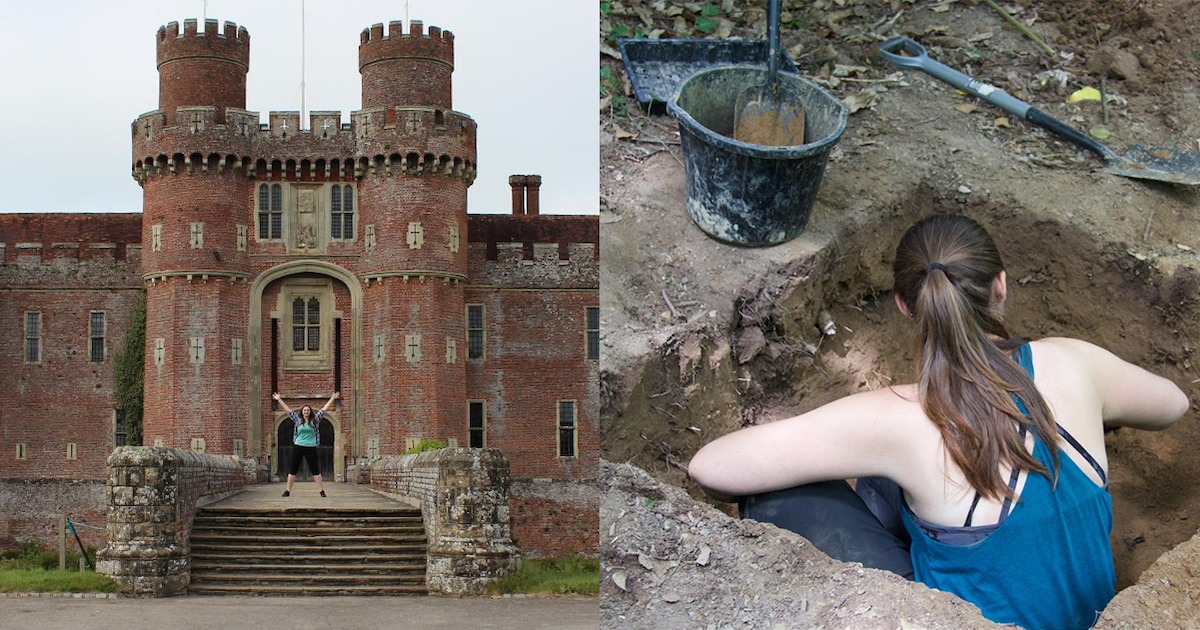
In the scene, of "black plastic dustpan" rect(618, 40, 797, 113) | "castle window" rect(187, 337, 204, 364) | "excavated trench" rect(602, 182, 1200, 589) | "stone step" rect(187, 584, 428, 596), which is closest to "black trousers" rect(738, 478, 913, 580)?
"excavated trench" rect(602, 182, 1200, 589)

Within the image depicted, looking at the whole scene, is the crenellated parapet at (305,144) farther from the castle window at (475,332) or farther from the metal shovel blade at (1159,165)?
the metal shovel blade at (1159,165)

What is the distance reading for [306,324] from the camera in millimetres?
20438

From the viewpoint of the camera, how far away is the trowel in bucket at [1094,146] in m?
3.87

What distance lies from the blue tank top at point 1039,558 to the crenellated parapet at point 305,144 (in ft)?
59.6

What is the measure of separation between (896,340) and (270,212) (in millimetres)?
18226

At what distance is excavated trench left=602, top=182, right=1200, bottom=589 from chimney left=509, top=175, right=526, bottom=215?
785 inches

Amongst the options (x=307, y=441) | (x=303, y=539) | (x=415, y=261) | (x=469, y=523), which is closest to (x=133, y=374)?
(x=415, y=261)

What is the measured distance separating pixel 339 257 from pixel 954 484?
1880cm

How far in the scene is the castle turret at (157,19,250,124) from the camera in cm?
2081

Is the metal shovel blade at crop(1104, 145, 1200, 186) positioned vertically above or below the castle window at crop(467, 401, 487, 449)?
above

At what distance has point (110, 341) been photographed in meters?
20.9

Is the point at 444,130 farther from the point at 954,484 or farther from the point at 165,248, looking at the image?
the point at 954,484

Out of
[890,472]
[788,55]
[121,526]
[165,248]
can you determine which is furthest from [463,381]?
[890,472]

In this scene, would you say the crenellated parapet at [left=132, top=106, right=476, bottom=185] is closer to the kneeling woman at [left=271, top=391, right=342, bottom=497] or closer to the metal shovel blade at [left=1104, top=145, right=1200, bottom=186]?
the kneeling woman at [left=271, top=391, right=342, bottom=497]
